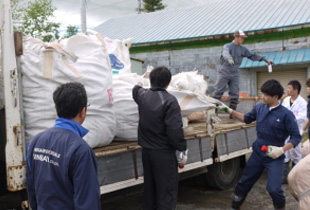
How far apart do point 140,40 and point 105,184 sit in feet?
41.6

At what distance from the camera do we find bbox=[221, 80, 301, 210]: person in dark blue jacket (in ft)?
12.9

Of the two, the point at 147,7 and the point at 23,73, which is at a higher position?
the point at 147,7

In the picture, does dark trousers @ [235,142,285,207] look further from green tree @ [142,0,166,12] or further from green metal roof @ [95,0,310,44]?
green tree @ [142,0,166,12]

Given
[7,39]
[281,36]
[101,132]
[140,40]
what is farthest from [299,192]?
[140,40]

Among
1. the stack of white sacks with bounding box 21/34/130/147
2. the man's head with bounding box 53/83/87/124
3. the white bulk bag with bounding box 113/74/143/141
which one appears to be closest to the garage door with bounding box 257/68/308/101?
the white bulk bag with bounding box 113/74/143/141

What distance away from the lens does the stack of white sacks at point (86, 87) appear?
10.2ft

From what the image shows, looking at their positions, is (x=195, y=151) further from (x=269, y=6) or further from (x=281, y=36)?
(x=269, y=6)

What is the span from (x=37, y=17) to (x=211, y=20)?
719 cm

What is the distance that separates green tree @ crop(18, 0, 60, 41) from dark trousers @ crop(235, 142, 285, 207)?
12118mm

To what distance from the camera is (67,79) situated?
10.6 feet

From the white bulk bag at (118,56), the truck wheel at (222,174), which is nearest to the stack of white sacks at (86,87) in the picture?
the white bulk bag at (118,56)

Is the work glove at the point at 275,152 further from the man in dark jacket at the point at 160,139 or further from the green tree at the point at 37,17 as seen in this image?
the green tree at the point at 37,17

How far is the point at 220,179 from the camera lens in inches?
219

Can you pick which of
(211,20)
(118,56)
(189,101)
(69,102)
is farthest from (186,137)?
(211,20)
